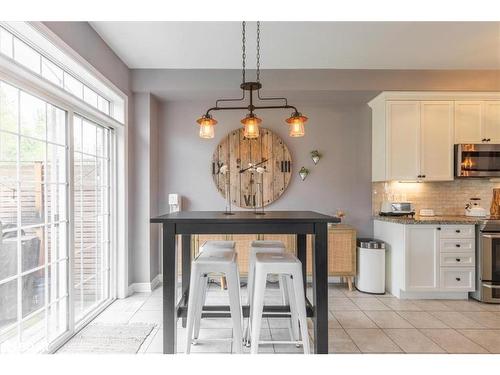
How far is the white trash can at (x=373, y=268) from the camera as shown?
12.2ft

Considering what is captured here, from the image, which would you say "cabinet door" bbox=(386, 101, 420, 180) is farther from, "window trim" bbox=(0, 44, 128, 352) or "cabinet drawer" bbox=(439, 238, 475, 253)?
"window trim" bbox=(0, 44, 128, 352)

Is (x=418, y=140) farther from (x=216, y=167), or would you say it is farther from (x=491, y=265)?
(x=216, y=167)

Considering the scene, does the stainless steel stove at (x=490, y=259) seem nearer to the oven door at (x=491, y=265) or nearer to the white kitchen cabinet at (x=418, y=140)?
the oven door at (x=491, y=265)

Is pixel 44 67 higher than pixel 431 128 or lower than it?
higher

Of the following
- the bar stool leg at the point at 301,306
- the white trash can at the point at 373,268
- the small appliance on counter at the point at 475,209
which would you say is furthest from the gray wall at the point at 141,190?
the small appliance on counter at the point at 475,209

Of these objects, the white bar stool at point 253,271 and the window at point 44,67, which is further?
the white bar stool at point 253,271

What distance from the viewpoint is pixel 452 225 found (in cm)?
346

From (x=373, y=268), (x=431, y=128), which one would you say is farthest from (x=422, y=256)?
(x=431, y=128)

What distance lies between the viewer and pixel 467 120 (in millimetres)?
3781

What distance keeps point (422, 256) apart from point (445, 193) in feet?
3.59

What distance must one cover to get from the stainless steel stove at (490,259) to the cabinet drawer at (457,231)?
0.09m

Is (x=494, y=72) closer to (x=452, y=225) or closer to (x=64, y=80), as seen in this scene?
(x=452, y=225)

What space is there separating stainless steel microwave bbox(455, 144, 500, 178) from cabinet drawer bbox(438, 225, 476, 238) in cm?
66
